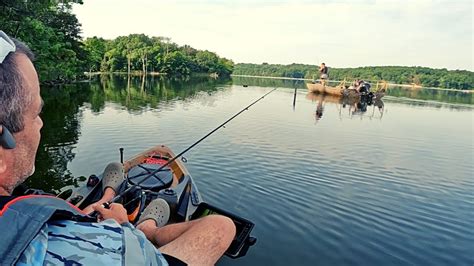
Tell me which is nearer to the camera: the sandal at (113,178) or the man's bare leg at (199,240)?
the man's bare leg at (199,240)

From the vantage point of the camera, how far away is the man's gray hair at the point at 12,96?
1410 mm

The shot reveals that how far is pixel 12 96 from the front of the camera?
144 cm

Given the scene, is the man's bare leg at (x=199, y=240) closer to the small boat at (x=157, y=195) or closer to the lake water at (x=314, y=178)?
the small boat at (x=157, y=195)

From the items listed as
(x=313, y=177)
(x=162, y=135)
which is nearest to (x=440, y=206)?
(x=313, y=177)

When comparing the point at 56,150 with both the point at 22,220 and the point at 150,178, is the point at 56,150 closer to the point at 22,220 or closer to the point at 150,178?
the point at 150,178

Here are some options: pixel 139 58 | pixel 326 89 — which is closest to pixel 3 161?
pixel 326 89

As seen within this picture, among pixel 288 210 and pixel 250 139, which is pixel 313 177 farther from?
pixel 250 139

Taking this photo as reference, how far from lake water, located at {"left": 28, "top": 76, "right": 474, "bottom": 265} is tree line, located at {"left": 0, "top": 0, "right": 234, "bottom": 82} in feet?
19.5

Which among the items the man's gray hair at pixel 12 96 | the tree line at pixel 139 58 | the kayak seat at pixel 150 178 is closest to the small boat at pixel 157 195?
the kayak seat at pixel 150 178

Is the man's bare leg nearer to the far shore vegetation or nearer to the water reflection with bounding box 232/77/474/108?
the far shore vegetation

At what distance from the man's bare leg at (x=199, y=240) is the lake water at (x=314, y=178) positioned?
3.84m

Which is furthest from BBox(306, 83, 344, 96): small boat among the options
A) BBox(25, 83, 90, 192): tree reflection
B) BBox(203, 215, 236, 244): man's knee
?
BBox(203, 215, 236, 244): man's knee

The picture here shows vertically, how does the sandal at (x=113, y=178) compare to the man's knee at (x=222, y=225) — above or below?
below

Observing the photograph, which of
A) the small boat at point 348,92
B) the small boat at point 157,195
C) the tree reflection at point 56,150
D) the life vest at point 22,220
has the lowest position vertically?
the tree reflection at point 56,150
